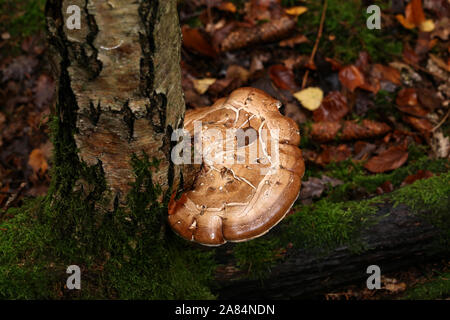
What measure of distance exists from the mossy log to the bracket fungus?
0.61m

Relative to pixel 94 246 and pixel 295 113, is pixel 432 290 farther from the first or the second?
pixel 94 246

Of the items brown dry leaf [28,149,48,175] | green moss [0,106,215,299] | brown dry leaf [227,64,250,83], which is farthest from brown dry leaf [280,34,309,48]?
brown dry leaf [28,149,48,175]

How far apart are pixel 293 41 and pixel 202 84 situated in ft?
4.56

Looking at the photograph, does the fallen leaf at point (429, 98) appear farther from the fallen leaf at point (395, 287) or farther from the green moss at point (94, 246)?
the green moss at point (94, 246)

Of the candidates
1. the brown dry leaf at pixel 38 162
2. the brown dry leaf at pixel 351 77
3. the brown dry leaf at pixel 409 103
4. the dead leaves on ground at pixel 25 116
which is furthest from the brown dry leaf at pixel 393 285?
the brown dry leaf at pixel 38 162

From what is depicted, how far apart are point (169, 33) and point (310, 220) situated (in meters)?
2.04

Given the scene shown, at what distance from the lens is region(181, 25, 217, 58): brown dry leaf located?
17.2 ft

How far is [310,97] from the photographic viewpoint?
495 cm

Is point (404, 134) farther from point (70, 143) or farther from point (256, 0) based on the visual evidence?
point (70, 143)

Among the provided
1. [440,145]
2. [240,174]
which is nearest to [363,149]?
[440,145]

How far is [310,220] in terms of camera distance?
3.40m

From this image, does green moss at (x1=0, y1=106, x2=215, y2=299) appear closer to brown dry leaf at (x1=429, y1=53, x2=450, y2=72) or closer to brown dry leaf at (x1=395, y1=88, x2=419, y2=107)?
brown dry leaf at (x1=395, y1=88, x2=419, y2=107)
